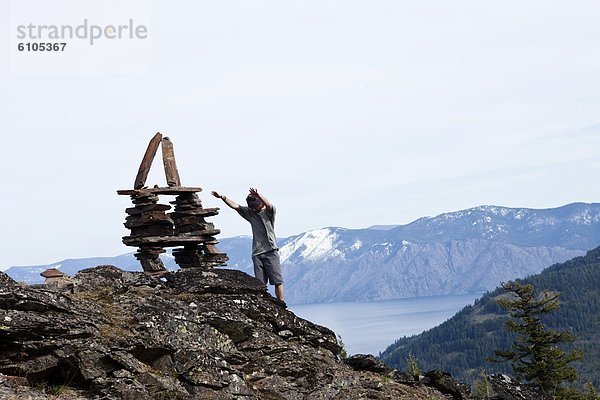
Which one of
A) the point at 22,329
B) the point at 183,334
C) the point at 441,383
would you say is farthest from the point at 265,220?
the point at 22,329

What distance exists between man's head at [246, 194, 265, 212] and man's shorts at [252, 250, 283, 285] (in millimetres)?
1419

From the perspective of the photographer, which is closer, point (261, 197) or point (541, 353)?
point (261, 197)

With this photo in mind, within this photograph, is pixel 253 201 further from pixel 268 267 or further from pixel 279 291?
pixel 279 291

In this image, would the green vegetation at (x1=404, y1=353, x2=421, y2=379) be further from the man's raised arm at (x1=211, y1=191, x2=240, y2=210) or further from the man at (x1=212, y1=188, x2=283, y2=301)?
the man's raised arm at (x1=211, y1=191, x2=240, y2=210)

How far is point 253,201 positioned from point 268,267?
6.63ft

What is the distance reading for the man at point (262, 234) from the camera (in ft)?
63.9

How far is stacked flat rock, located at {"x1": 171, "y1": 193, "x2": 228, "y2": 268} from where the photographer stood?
2475cm

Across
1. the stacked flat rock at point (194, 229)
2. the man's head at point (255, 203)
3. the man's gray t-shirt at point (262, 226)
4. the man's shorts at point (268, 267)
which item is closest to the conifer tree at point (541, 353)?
the stacked flat rock at point (194, 229)

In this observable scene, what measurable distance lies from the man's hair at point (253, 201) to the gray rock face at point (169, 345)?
199cm

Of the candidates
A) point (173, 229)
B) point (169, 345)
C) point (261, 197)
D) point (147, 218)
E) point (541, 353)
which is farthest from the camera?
point (541, 353)

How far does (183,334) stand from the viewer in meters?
15.3

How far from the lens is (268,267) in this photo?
1992 cm

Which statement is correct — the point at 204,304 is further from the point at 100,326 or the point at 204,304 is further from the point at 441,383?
the point at 441,383

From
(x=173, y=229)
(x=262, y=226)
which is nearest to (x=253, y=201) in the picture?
(x=262, y=226)
